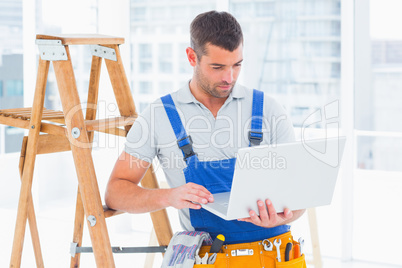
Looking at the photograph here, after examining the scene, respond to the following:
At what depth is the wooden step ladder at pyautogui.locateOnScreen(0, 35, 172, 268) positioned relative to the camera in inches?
66.3

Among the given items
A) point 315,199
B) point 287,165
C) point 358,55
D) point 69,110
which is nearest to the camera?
point 287,165

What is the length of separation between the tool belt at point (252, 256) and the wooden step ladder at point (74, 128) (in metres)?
0.40

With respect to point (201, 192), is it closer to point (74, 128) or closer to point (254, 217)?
point (254, 217)

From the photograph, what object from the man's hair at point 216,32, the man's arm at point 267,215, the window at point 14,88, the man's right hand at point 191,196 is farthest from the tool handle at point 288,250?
the window at point 14,88

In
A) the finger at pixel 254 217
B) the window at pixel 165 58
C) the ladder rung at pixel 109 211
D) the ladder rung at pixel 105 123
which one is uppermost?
the window at pixel 165 58

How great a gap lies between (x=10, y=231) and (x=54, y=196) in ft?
2.97

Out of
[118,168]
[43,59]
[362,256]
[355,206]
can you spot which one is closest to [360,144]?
[355,206]

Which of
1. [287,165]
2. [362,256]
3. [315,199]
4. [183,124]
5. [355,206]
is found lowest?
[362,256]

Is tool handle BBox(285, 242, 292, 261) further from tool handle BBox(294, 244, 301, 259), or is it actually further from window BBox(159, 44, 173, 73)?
window BBox(159, 44, 173, 73)

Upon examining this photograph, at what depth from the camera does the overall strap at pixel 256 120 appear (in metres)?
1.79

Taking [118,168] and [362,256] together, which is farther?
[362,256]

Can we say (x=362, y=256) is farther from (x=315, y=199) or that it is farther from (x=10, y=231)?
(x=10, y=231)

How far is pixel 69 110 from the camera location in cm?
169

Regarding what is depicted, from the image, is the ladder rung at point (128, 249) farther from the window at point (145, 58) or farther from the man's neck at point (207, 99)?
the window at point (145, 58)
